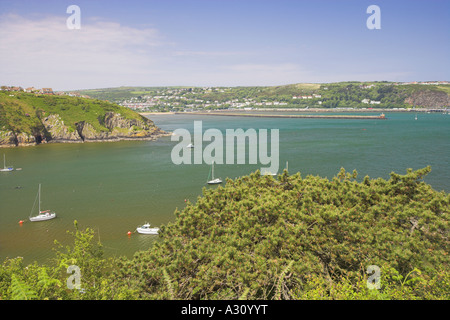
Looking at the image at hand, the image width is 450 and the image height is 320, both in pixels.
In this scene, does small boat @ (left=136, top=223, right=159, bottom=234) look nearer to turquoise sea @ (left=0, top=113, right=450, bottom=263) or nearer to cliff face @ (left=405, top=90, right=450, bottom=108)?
turquoise sea @ (left=0, top=113, right=450, bottom=263)

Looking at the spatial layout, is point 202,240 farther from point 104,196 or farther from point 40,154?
point 40,154

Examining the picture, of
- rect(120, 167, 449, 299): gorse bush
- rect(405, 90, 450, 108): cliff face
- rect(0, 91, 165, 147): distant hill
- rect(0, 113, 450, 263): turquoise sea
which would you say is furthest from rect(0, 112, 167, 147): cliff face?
rect(405, 90, 450, 108): cliff face

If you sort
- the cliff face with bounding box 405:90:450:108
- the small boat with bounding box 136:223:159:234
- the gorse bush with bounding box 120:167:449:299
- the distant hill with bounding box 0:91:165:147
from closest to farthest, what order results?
1. the gorse bush with bounding box 120:167:449:299
2. the small boat with bounding box 136:223:159:234
3. the distant hill with bounding box 0:91:165:147
4. the cliff face with bounding box 405:90:450:108

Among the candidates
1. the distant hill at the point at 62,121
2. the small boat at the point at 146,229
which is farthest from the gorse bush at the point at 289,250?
the distant hill at the point at 62,121

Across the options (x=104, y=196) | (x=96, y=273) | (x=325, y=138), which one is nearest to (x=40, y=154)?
(x=104, y=196)

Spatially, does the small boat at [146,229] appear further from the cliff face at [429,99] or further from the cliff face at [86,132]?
the cliff face at [429,99]
